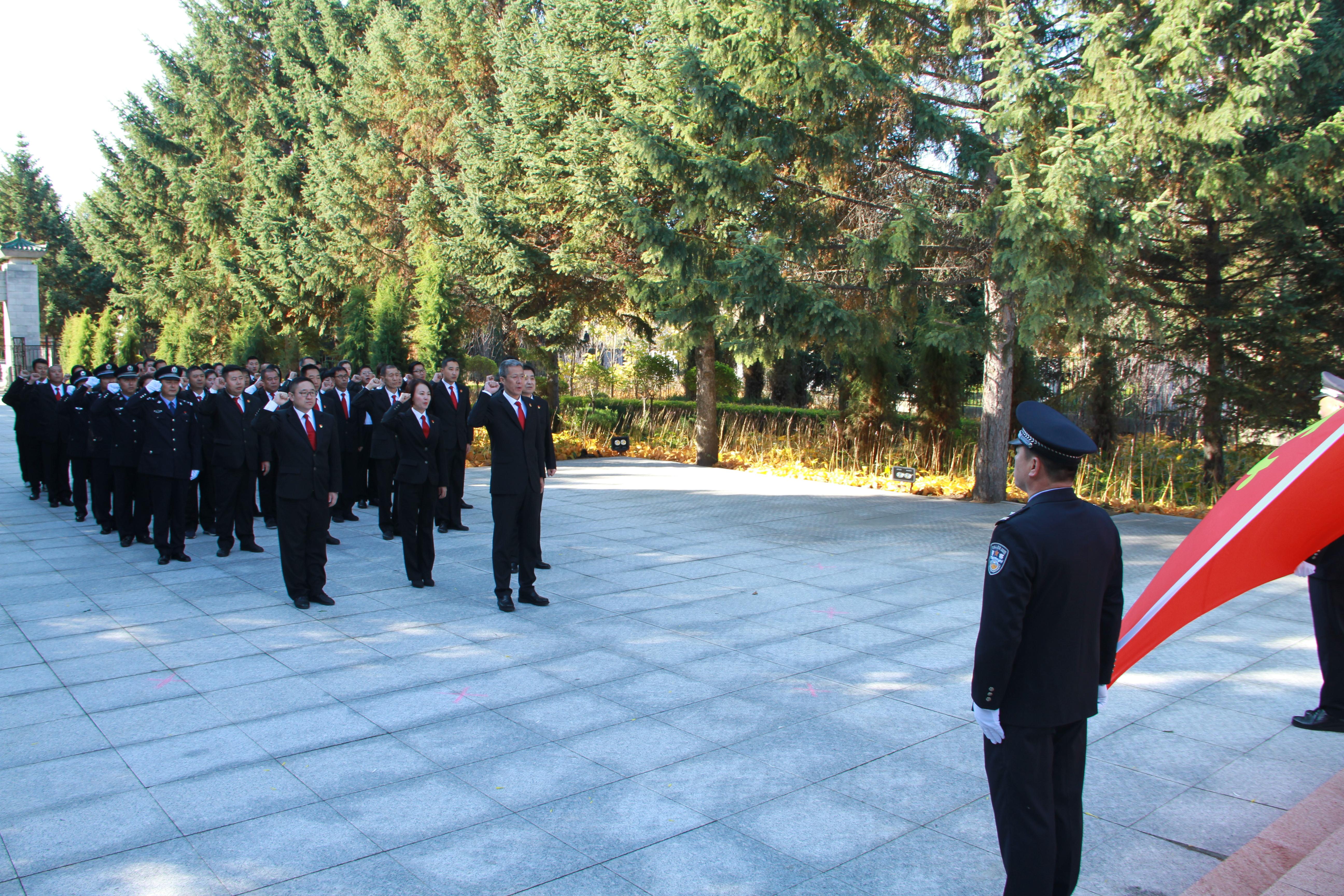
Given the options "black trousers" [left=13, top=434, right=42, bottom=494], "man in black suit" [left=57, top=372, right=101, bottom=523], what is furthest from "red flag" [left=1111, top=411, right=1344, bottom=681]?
"black trousers" [left=13, top=434, right=42, bottom=494]

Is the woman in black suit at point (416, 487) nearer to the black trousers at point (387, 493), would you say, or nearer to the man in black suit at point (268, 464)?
the man in black suit at point (268, 464)

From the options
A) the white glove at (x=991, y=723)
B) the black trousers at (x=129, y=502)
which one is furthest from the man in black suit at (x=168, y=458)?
the white glove at (x=991, y=723)

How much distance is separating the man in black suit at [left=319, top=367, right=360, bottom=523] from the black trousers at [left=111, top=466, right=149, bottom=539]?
7.28 ft

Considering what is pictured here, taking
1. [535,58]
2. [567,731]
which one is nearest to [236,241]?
[535,58]

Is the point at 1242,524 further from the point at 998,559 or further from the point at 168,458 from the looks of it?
the point at 168,458

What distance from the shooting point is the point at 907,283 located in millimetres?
13078

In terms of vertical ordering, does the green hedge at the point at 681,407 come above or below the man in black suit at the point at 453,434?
above

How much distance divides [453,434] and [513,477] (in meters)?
3.07

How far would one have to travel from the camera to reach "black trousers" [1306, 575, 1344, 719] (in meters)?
5.06

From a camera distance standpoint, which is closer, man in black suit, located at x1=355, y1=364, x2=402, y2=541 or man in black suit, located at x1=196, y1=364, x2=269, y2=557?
man in black suit, located at x1=196, y1=364, x2=269, y2=557

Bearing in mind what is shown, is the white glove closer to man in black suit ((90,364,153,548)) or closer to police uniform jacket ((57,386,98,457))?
man in black suit ((90,364,153,548))

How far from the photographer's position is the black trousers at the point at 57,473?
12.9 m

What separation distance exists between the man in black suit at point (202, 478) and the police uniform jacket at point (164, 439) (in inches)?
10.8

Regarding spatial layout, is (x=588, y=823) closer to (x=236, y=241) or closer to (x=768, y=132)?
(x=768, y=132)
